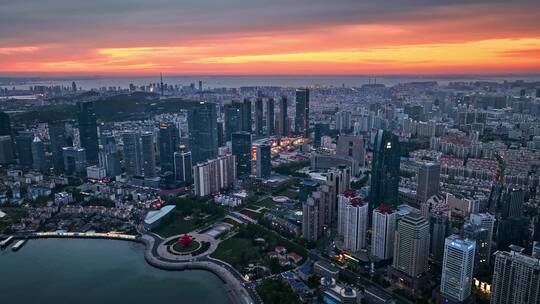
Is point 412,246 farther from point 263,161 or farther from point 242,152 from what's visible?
point 242,152

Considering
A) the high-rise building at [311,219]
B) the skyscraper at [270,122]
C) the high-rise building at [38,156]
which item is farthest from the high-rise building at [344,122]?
the high-rise building at [38,156]

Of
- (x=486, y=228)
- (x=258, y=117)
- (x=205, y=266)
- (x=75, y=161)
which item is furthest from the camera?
(x=258, y=117)

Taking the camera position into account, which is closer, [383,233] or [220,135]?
[383,233]

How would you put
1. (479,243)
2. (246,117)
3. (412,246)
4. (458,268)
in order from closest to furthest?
(458,268), (412,246), (479,243), (246,117)

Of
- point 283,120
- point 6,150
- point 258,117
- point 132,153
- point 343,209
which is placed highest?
point 258,117

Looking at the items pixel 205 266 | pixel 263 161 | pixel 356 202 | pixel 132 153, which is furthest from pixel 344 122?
pixel 205 266

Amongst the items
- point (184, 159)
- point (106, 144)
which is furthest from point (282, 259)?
point (106, 144)

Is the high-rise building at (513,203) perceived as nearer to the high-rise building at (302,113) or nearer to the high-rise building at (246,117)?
the high-rise building at (302,113)

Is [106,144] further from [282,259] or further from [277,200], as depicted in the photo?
[282,259]

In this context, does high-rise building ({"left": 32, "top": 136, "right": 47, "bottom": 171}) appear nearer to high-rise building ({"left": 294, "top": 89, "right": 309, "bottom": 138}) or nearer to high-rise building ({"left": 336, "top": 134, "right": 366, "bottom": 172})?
high-rise building ({"left": 336, "top": 134, "right": 366, "bottom": 172})
